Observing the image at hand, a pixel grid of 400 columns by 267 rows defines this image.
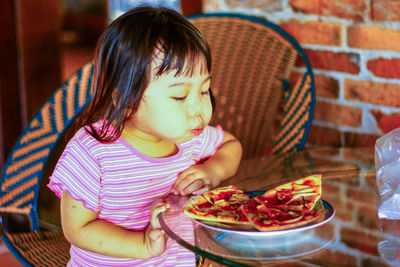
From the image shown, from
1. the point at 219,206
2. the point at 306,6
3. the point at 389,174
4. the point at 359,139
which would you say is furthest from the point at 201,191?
the point at 306,6

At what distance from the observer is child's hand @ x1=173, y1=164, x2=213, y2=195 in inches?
51.4

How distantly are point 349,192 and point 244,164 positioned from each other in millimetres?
354

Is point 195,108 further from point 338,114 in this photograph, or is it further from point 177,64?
point 338,114

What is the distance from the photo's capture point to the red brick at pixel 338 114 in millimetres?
1833

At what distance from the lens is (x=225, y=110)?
1.89 metres

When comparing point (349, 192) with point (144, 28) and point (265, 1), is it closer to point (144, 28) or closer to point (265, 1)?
point (144, 28)

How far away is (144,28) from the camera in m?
1.24

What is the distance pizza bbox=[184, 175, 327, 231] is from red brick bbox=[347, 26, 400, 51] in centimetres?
65

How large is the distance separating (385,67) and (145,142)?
745mm

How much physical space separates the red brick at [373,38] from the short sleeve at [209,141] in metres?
0.51

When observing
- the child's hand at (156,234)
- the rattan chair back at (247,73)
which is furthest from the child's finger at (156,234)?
the rattan chair back at (247,73)

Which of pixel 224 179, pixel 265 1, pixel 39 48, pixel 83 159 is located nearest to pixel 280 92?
pixel 265 1

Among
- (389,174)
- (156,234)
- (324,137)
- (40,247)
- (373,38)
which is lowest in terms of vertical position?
(40,247)

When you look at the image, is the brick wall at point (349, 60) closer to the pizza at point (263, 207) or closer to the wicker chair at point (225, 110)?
the wicker chair at point (225, 110)
